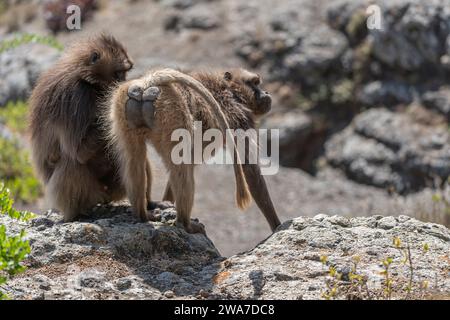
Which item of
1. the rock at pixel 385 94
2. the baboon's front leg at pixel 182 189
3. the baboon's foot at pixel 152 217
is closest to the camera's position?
the baboon's front leg at pixel 182 189

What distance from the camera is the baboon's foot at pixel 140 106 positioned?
5.73 m

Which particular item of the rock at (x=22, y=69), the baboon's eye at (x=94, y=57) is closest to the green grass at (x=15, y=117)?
the rock at (x=22, y=69)

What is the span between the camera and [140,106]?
577 centimetres

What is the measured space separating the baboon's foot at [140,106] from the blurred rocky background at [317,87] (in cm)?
729

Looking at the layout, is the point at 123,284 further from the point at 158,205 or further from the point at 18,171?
the point at 18,171

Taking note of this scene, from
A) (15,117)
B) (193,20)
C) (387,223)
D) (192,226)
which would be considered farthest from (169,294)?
(193,20)

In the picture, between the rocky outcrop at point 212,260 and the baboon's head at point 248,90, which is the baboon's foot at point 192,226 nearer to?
the rocky outcrop at point 212,260

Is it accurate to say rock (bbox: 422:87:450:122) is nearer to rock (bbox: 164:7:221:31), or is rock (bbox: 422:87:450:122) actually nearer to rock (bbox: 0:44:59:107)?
rock (bbox: 164:7:221:31)

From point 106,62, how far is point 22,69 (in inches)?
402

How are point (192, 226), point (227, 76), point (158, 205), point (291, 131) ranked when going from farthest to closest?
point (291, 131) < point (227, 76) < point (158, 205) < point (192, 226)

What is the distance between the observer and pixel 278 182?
15.4 metres

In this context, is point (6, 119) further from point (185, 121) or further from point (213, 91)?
point (185, 121)

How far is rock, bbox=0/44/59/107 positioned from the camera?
16203mm
